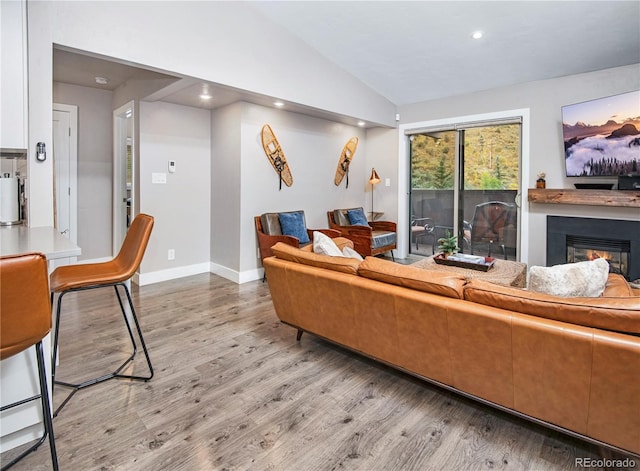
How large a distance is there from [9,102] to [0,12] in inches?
19.7

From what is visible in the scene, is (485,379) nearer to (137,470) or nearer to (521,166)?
(137,470)

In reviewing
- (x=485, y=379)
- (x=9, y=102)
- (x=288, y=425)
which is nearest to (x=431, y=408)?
(x=485, y=379)

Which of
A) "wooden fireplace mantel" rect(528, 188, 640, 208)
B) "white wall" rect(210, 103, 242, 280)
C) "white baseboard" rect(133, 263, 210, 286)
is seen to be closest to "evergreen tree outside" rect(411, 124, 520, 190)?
"wooden fireplace mantel" rect(528, 188, 640, 208)

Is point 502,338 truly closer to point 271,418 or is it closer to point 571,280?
point 571,280

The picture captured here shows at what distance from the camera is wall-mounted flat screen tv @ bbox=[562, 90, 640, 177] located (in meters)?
3.71

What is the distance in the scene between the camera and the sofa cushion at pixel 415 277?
1934 millimetres

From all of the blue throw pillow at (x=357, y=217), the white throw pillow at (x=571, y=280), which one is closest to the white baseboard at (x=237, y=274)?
the blue throw pillow at (x=357, y=217)


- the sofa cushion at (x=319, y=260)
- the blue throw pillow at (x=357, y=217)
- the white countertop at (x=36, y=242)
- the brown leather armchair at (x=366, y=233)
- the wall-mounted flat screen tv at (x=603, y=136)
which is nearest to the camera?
the white countertop at (x=36, y=242)

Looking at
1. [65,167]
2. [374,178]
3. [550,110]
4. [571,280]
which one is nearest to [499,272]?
[571,280]

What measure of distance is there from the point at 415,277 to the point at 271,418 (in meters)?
1.09

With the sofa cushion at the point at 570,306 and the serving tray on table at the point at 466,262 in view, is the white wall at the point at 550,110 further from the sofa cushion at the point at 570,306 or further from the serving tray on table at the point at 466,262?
the sofa cushion at the point at 570,306

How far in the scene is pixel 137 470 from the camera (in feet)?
5.33

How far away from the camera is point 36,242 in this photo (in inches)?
72.4

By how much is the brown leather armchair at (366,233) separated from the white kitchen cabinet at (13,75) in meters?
3.82
